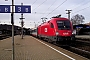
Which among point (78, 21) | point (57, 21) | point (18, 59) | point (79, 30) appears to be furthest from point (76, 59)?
point (78, 21)

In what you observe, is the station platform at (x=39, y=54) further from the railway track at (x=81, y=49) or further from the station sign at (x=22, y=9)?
the station sign at (x=22, y=9)

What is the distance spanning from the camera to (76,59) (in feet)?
36.1

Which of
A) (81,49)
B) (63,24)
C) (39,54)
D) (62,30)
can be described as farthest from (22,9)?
(63,24)

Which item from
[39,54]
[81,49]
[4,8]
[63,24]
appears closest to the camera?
[4,8]

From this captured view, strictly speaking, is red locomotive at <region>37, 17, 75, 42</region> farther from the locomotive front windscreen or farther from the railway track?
the railway track

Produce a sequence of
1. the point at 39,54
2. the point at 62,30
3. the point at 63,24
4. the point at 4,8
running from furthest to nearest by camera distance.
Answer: the point at 63,24, the point at 62,30, the point at 39,54, the point at 4,8

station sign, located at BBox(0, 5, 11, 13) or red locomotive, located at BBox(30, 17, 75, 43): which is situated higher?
station sign, located at BBox(0, 5, 11, 13)

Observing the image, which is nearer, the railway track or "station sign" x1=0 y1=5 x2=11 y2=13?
"station sign" x1=0 y1=5 x2=11 y2=13

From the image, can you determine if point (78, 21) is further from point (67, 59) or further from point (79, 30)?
point (67, 59)

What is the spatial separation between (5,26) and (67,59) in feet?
385

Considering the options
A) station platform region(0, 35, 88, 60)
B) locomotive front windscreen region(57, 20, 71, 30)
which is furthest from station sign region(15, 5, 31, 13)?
locomotive front windscreen region(57, 20, 71, 30)

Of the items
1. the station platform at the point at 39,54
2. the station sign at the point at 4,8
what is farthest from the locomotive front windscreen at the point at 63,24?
the station sign at the point at 4,8

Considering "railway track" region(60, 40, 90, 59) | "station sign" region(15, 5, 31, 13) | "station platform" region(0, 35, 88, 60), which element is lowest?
"railway track" region(60, 40, 90, 59)

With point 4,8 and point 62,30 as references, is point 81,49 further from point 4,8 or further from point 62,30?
point 4,8
